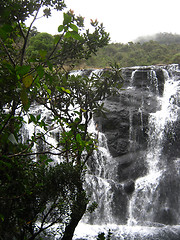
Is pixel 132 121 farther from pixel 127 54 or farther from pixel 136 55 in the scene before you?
pixel 127 54

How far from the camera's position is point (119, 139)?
12070 millimetres

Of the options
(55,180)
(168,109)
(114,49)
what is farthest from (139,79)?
(114,49)

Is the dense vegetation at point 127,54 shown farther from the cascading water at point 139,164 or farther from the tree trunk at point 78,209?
the tree trunk at point 78,209

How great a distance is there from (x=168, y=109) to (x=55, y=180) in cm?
1059

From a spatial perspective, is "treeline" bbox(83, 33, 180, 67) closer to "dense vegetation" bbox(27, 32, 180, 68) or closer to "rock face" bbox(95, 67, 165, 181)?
"dense vegetation" bbox(27, 32, 180, 68)

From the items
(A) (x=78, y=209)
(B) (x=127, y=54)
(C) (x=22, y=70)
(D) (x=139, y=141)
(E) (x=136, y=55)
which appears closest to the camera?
(C) (x=22, y=70)

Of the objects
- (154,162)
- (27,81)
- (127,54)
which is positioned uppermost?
(127,54)

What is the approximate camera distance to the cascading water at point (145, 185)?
838 cm

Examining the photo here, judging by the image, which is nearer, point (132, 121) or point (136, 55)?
point (132, 121)

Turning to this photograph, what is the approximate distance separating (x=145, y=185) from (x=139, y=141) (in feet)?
9.51

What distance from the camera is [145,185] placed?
9992mm

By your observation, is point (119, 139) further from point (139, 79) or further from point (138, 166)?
point (139, 79)

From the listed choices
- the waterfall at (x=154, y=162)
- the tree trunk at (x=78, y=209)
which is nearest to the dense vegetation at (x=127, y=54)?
the waterfall at (x=154, y=162)

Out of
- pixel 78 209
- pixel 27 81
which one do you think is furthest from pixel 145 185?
pixel 27 81
